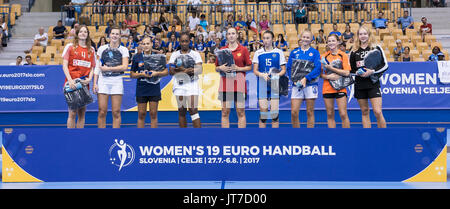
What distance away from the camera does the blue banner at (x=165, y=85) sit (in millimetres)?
11102

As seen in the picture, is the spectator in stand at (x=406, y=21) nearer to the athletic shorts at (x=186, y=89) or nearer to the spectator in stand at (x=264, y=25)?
the spectator in stand at (x=264, y=25)

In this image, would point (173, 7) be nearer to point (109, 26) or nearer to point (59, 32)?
point (109, 26)

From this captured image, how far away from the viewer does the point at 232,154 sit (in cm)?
583

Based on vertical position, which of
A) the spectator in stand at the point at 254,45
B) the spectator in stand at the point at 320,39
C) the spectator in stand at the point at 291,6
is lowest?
the spectator in stand at the point at 254,45

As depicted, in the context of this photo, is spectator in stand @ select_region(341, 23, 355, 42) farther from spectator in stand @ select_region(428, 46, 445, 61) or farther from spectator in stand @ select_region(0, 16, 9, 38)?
spectator in stand @ select_region(0, 16, 9, 38)

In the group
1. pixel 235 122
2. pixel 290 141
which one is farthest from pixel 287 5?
pixel 290 141

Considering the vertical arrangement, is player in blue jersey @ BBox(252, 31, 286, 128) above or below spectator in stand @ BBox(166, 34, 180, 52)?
below

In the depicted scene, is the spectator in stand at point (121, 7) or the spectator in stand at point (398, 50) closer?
the spectator in stand at point (398, 50)

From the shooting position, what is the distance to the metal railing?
55.4ft

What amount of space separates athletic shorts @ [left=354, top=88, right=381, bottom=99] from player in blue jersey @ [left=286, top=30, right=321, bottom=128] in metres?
0.59

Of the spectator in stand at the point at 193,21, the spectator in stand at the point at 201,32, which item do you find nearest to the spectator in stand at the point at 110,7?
the spectator in stand at the point at 193,21

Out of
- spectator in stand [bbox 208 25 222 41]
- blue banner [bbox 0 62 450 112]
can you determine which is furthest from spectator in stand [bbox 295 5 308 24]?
blue banner [bbox 0 62 450 112]
